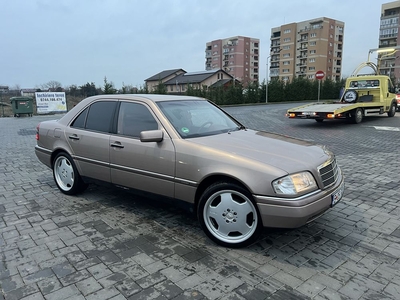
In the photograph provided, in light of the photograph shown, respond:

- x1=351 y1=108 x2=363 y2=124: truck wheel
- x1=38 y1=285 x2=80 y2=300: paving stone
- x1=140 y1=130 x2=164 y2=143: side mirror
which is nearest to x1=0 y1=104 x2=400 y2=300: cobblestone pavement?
x1=38 y1=285 x2=80 y2=300: paving stone

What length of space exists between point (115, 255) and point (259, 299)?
4.96ft

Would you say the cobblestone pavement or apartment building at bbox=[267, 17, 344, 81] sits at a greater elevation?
apartment building at bbox=[267, 17, 344, 81]

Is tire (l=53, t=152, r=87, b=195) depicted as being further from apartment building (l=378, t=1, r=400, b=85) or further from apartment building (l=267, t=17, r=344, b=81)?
apartment building (l=378, t=1, r=400, b=85)

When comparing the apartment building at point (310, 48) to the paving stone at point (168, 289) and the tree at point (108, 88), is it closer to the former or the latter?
the tree at point (108, 88)

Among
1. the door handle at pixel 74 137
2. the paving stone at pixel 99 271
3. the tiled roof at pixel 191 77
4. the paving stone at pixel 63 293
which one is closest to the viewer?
the paving stone at pixel 63 293

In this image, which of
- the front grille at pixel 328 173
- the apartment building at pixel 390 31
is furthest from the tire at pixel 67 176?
the apartment building at pixel 390 31

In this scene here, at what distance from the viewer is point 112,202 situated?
4.74m

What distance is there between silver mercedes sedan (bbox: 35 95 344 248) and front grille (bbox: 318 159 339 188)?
0.01 m

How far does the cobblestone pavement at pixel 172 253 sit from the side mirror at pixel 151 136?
111 centimetres

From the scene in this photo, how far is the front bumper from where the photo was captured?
2914 mm

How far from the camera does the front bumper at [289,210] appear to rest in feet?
9.56

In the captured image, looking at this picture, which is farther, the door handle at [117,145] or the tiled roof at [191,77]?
the tiled roof at [191,77]

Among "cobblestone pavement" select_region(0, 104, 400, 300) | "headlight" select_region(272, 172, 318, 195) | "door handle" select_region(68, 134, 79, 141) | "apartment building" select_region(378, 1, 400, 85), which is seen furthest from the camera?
"apartment building" select_region(378, 1, 400, 85)

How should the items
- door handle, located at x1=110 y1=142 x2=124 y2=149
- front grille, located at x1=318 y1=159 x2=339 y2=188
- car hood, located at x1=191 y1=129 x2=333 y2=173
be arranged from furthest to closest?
door handle, located at x1=110 y1=142 x2=124 y2=149 < front grille, located at x1=318 y1=159 x2=339 y2=188 < car hood, located at x1=191 y1=129 x2=333 y2=173
